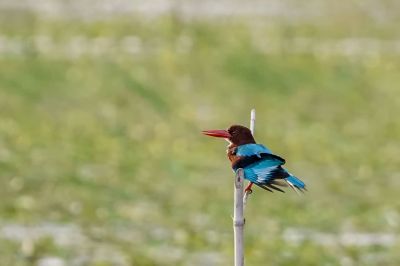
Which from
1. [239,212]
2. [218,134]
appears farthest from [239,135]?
[239,212]

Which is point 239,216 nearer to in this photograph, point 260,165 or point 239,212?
point 239,212

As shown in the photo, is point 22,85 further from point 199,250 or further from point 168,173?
point 199,250

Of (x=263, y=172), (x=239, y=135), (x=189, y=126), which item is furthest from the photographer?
(x=189, y=126)

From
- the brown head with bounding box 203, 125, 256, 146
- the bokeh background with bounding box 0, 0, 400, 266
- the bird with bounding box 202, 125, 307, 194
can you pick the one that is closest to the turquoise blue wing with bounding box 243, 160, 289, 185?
Answer: the bird with bounding box 202, 125, 307, 194

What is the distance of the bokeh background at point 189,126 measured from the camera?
1252 centimetres

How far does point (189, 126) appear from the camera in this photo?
693 inches

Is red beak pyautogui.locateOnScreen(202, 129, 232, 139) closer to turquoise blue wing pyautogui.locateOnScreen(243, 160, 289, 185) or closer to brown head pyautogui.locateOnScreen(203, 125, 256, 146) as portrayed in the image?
brown head pyautogui.locateOnScreen(203, 125, 256, 146)

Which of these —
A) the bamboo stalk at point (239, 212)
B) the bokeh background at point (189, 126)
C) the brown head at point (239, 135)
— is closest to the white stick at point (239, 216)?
the bamboo stalk at point (239, 212)

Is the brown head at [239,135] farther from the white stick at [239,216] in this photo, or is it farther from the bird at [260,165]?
the white stick at [239,216]

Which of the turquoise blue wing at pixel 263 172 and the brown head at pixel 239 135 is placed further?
the brown head at pixel 239 135

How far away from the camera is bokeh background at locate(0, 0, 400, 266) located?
1252 cm

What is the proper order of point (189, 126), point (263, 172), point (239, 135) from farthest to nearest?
point (189, 126) → point (239, 135) → point (263, 172)

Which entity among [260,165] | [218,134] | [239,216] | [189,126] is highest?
[189,126]

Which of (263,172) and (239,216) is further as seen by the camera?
(239,216)
